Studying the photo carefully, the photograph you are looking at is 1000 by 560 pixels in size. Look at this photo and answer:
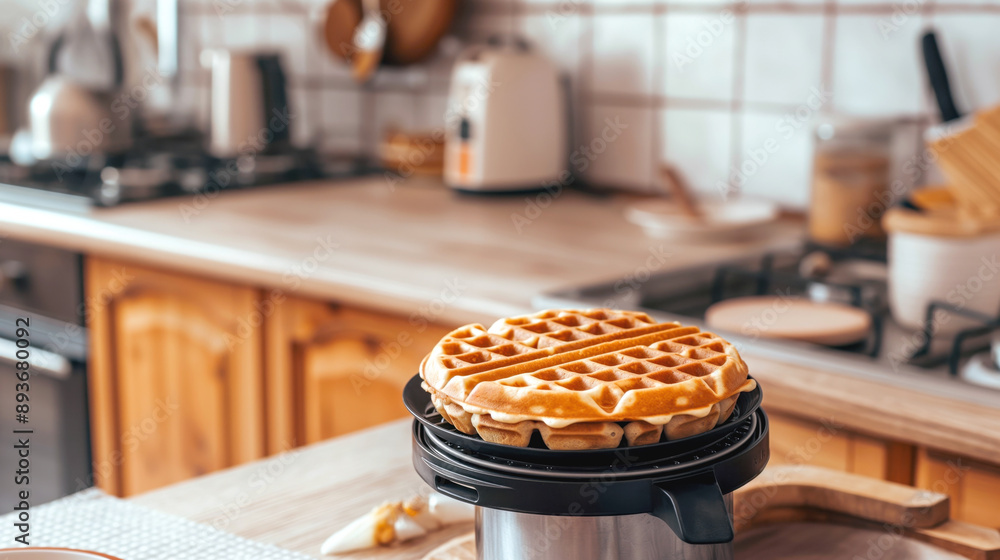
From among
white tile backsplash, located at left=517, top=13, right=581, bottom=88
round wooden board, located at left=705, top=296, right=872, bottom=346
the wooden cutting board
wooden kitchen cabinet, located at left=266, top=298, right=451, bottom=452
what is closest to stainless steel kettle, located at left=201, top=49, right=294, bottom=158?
white tile backsplash, located at left=517, top=13, right=581, bottom=88

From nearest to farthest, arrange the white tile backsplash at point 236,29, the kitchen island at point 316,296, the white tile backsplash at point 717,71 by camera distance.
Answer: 1. the kitchen island at point 316,296
2. the white tile backsplash at point 717,71
3. the white tile backsplash at point 236,29

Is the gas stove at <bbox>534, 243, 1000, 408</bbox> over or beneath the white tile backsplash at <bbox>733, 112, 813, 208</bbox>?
beneath

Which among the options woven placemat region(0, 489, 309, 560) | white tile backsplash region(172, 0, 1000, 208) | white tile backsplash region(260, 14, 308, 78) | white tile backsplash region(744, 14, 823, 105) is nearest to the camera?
woven placemat region(0, 489, 309, 560)

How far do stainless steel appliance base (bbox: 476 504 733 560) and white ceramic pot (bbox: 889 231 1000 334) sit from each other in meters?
0.66

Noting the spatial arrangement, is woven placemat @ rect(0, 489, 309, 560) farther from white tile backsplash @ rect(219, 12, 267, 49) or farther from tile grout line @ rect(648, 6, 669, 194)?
white tile backsplash @ rect(219, 12, 267, 49)

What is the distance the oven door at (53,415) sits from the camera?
1776mm

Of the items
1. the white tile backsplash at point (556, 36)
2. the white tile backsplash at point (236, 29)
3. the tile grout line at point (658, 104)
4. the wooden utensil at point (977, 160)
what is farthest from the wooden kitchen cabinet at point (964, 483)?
the white tile backsplash at point (236, 29)

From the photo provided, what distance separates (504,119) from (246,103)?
647 millimetres

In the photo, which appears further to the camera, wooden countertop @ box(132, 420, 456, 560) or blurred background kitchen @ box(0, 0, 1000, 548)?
blurred background kitchen @ box(0, 0, 1000, 548)

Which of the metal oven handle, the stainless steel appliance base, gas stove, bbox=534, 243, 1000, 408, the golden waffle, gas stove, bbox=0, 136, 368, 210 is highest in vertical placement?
the golden waffle

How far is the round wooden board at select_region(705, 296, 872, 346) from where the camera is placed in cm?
108

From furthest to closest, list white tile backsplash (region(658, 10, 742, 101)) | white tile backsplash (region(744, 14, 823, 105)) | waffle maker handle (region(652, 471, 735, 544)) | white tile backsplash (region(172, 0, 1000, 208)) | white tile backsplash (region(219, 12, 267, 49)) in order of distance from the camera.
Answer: white tile backsplash (region(219, 12, 267, 49)) → white tile backsplash (region(658, 10, 742, 101)) → white tile backsplash (region(744, 14, 823, 105)) → white tile backsplash (region(172, 0, 1000, 208)) → waffle maker handle (region(652, 471, 735, 544))

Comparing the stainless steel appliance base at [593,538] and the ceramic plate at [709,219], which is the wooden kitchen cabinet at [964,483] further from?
the ceramic plate at [709,219]

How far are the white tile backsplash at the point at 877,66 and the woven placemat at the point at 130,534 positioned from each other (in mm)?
1279
